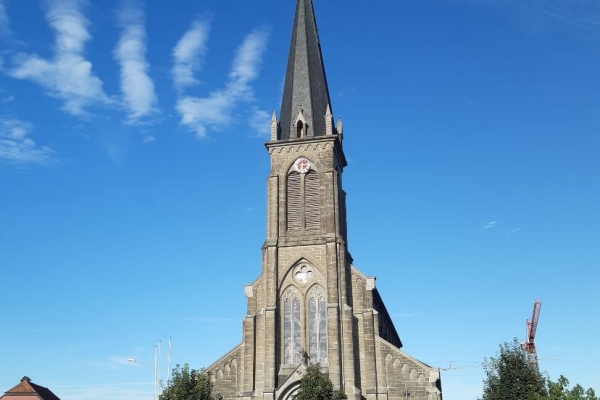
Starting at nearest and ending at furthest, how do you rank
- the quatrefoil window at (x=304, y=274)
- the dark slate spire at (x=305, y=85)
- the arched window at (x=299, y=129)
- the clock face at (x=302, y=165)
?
the quatrefoil window at (x=304, y=274) → the clock face at (x=302, y=165) → the arched window at (x=299, y=129) → the dark slate spire at (x=305, y=85)

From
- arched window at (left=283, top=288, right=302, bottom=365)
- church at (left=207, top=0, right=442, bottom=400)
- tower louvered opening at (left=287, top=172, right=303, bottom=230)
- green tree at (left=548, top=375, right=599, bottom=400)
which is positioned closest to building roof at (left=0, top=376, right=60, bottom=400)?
church at (left=207, top=0, right=442, bottom=400)

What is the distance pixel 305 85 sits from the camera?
56.3 metres

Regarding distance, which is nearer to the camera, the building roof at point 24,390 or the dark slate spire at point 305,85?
the dark slate spire at point 305,85

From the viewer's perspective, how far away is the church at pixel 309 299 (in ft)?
152

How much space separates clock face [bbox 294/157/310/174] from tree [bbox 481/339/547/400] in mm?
20492

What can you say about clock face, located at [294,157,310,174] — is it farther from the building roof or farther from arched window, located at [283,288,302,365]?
the building roof

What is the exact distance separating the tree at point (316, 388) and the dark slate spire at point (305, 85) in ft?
67.4

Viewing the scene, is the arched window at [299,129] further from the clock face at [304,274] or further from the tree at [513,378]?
the tree at [513,378]

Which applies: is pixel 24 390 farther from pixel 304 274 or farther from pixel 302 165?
pixel 302 165

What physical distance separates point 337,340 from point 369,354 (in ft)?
8.65

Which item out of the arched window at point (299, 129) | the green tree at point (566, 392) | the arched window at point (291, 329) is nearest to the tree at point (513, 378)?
the green tree at point (566, 392)

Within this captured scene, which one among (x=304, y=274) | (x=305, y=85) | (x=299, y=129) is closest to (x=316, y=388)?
(x=304, y=274)

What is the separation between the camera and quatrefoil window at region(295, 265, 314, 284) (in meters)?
49.9

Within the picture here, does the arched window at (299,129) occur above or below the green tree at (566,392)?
above
